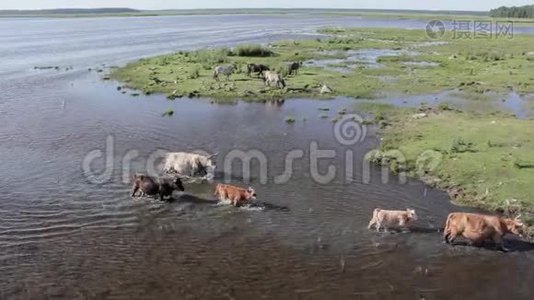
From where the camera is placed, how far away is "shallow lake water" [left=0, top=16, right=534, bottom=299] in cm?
1428

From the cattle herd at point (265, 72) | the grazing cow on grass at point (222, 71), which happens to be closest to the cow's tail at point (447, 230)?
the cattle herd at point (265, 72)

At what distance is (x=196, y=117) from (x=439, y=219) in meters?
17.4

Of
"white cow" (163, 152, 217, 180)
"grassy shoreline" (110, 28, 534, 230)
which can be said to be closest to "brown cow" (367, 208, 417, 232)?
"grassy shoreline" (110, 28, 534, 230)

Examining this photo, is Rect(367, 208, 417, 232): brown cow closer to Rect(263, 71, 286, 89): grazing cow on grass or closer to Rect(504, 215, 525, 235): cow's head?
Rect(504, 215, 525, 235): cow's head

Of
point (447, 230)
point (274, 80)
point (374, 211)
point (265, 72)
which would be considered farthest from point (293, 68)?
point (447, 230)

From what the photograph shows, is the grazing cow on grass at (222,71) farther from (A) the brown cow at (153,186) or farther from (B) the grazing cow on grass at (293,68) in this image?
(A) the brown cow at (153,186)

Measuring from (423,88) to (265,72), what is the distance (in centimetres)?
1170

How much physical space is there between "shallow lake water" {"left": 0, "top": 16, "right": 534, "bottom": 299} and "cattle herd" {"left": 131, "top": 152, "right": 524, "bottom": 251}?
386 mm

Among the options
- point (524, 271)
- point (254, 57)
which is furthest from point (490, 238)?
point (254, 57)

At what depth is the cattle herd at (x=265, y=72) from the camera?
4172 cm

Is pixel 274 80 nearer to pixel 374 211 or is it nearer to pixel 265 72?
pixel 265 72

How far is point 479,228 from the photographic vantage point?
1619 centimetres

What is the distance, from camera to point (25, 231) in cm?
1712

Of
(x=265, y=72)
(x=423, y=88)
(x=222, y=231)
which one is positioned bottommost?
(x=222, y=231)
